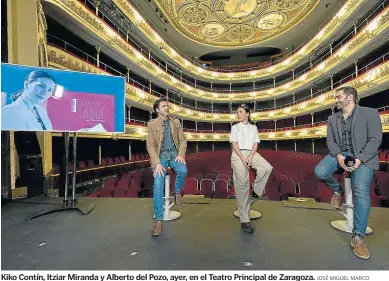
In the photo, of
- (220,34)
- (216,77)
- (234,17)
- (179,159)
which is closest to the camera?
(179,159)

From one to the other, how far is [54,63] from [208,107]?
64.1 feet

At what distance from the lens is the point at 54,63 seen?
7762mm

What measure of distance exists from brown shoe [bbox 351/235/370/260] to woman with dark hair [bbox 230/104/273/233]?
847 mm

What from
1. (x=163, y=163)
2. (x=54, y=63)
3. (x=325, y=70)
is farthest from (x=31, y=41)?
(x=325, y=70)

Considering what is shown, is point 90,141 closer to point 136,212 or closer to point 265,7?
point 136,212

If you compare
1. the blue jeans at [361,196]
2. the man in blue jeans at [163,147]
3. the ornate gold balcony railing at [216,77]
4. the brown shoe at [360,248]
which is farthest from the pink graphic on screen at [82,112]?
the ornate gold balcony railing at [216,77]

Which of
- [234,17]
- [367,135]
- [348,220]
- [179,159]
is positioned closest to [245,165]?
[179,159]

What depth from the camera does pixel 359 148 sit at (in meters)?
1.75

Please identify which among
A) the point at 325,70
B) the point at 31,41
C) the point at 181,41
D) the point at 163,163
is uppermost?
the point at 181,41

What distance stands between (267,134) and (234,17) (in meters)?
11.9

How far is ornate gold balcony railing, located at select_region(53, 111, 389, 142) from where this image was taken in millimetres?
10111

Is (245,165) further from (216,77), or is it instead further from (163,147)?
(216,77)

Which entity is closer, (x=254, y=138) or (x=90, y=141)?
(x=254, y=138)

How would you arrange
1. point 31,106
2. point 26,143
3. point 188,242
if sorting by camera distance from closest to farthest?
point 188,242
point 31,106
point 26,143
